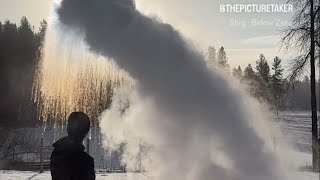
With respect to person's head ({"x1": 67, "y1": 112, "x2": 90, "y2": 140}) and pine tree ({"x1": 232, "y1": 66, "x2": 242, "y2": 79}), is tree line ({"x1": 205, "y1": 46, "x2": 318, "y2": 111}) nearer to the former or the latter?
pine tree ({"x1": 232, "y1": 66, "x2": 242, "y2": 79})

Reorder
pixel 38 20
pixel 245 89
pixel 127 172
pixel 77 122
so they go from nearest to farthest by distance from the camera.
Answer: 1. pixel 77 122
2. pixel 38 20
3. pixel 245 89
4. pixel 127 172

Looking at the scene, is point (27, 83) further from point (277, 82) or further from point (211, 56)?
point (277, 82)

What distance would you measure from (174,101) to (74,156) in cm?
339

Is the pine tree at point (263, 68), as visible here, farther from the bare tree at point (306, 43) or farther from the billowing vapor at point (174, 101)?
the billowing vapor at point (174, 101)

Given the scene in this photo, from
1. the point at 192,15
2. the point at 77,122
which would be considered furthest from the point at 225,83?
the point at 77,122

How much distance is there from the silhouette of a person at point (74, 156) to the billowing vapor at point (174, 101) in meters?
3.24

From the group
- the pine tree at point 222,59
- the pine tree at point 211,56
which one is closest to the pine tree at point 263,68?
the pine tree at point 222,59

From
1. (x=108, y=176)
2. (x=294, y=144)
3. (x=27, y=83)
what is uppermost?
(x=27, y=83)

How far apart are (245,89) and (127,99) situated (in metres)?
1.66

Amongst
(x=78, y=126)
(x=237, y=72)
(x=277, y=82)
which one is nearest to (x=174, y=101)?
(x=237, y=72)

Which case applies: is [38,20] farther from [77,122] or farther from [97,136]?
[77,122]

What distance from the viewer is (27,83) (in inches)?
273

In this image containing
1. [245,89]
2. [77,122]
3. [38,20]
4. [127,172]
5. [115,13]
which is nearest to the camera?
[77,122]

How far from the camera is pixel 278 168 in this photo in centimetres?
594
